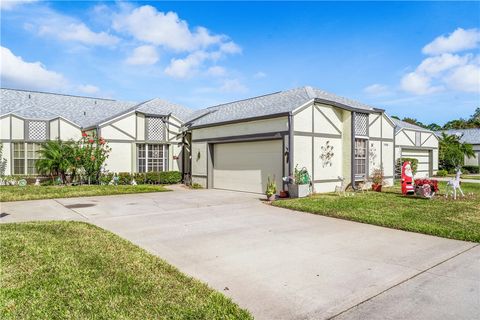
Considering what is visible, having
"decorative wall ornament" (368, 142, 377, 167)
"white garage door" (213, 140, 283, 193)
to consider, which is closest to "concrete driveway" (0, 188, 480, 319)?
"white garage door" (213, 140, 283, 193)

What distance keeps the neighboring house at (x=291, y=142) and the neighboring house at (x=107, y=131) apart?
8.67 feet

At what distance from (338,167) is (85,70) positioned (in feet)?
43.8

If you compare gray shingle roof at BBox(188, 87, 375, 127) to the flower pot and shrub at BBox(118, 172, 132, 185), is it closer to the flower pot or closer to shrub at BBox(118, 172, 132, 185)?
the flower pot

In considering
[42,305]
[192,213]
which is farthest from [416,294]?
[192,213]

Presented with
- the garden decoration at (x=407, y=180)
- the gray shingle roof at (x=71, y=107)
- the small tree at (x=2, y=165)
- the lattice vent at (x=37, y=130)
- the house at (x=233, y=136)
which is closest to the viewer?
the garden decoration at (x=407, y=180)

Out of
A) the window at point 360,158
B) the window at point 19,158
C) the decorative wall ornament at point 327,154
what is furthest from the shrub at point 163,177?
the window at point 360,158

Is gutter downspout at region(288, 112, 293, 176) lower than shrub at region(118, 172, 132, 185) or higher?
higher

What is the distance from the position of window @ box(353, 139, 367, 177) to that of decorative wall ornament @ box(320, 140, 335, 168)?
6.07 feet

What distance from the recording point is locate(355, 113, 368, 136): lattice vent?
15727mm

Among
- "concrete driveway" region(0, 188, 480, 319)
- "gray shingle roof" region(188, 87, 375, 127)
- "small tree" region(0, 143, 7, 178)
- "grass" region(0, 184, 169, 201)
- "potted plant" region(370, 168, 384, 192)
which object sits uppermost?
"gray shingle roof" region(188, 87, 375, 127)

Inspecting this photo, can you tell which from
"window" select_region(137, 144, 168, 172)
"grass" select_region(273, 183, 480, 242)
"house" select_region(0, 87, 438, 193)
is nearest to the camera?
"grass" select_region(273, 183, 480, 242)

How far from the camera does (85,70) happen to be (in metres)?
15.2

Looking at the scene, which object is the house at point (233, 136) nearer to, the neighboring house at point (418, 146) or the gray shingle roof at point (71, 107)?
the gray shingle roof at point (71, 107)

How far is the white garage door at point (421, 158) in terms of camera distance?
82.3ft
